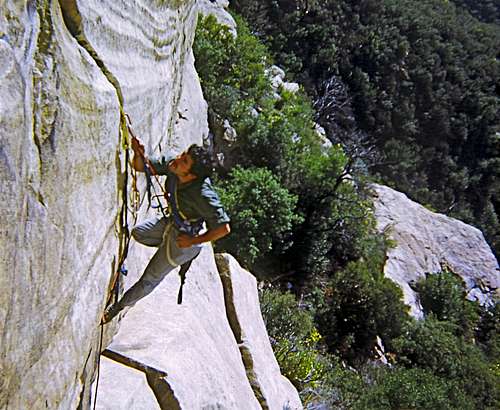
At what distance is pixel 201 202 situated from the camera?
15.0 feet

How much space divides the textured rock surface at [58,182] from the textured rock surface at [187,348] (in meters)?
0.76

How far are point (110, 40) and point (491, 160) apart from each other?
32656mm

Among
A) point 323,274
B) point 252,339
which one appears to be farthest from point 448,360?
point 252,339

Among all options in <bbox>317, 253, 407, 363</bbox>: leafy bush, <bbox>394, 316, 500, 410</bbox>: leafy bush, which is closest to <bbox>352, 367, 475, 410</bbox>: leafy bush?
<bbox>394, 316, 500, 410</bbox>: leafy bush

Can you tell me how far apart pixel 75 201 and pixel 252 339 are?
435 cm

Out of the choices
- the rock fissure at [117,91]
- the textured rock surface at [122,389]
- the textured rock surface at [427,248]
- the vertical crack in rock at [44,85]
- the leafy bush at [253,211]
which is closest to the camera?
the vertical crack in rock at [44,85]

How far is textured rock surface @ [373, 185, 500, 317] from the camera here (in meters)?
19.5

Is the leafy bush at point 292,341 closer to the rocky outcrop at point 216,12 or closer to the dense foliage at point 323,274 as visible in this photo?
the dense foliage at point 323,274

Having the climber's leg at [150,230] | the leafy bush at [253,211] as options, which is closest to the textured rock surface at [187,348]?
the climber's leg at [150,230]

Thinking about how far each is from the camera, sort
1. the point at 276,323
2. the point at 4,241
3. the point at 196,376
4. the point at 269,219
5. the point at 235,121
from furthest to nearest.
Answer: the point at 235,121 < the point at 269,219 < the point at 276,323 < the point at 196,376 < the point at 4,241

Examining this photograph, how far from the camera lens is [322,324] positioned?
1541 centimetres

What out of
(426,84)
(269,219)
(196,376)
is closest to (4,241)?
(196,376)

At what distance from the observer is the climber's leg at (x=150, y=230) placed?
16.1 ft

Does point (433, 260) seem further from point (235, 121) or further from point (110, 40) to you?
point (110, 40)
